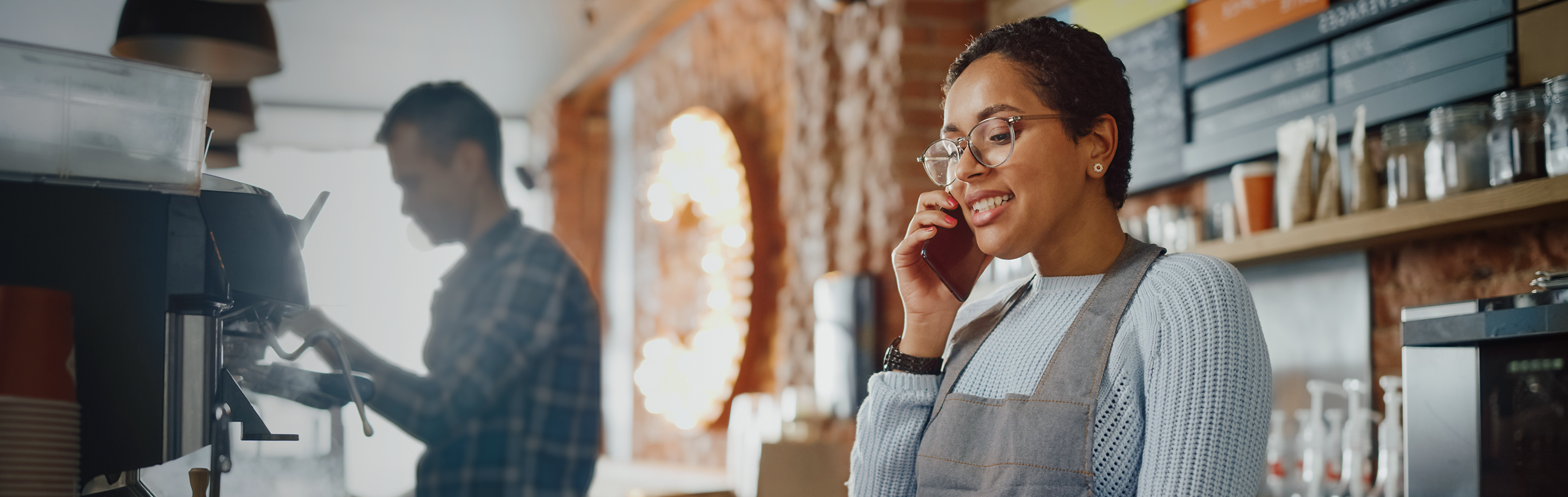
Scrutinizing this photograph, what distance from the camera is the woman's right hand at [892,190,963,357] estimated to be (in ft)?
4.08

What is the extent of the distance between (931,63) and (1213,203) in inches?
42.3

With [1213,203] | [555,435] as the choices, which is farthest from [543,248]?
[1213,203]

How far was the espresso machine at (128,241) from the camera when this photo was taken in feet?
3.06

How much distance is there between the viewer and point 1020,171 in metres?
1.08

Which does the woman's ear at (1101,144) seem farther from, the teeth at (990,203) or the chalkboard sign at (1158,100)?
the chalkboard sign at (1158,100)

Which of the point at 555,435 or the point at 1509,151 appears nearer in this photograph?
the point at 1509,151

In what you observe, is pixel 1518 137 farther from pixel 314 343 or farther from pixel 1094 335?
pixel 314 343

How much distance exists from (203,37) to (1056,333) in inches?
67.5

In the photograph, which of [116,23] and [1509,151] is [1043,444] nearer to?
[1509,151]

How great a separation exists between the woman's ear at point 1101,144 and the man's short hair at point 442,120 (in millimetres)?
1326

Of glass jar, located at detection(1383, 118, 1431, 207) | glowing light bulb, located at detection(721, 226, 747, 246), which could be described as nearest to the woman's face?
glass jar, located at detection(1383, 118, 1431, 207)

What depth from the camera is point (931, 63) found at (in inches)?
130

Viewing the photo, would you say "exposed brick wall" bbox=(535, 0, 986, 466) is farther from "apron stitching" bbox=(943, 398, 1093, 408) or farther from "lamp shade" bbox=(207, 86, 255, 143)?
"apron stitching" bbox=(943, 398, 1093, 408)

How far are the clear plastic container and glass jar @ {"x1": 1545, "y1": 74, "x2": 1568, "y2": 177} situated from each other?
1.89 metres
